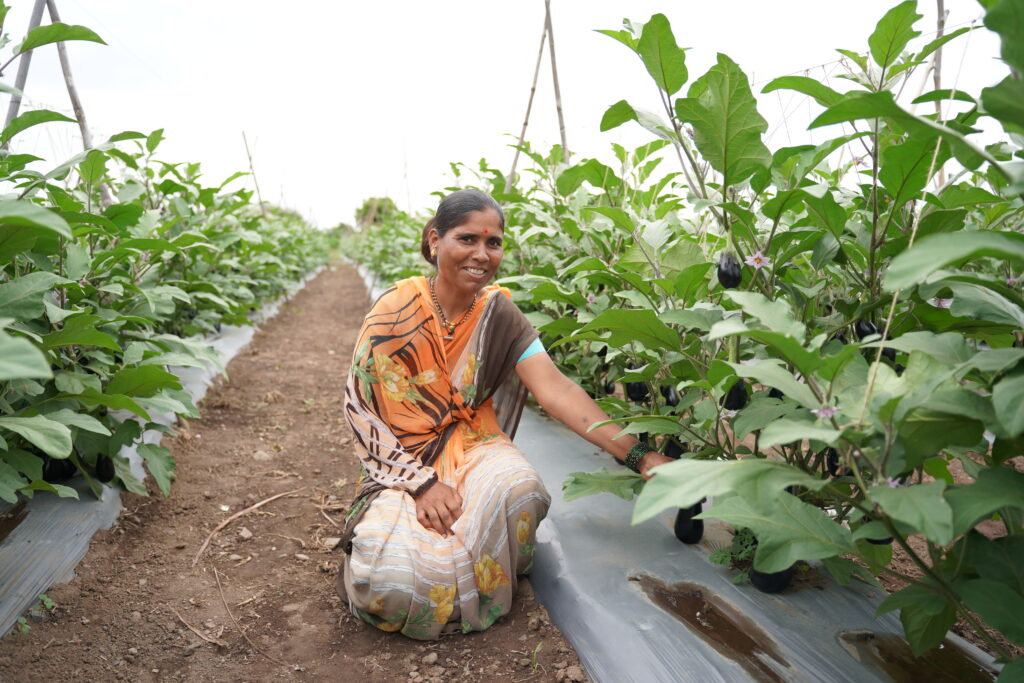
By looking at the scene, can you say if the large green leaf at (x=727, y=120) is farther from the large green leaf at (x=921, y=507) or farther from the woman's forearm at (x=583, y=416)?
the woman's forearm at (x=583, y=416)

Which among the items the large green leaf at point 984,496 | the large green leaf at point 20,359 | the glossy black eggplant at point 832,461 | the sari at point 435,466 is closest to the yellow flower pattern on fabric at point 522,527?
the sari at point 435,466

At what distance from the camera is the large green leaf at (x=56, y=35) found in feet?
4.41

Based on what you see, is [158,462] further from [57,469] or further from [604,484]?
[604,484]

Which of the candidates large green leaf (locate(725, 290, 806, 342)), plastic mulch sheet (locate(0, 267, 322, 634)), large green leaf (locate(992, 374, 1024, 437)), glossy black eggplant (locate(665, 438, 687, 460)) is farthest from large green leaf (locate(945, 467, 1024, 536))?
plastic mulch sheet (locate(0, 267, 322, 634))

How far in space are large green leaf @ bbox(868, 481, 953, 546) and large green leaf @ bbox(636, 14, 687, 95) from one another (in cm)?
74

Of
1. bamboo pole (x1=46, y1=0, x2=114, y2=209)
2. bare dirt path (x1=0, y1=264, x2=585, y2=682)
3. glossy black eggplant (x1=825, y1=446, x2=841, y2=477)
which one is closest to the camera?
glossy black eggplant (x1=825, y1=446, x2=841, y2=477)

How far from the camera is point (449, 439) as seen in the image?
2039mm

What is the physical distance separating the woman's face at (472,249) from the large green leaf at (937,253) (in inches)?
51.4

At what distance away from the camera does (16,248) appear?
1.37 meters

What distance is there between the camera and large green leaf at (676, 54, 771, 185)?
1113mm

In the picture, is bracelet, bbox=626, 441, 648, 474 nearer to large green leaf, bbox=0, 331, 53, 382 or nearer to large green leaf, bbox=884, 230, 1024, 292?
large green leaf, bbox=884, 230, 1024, 292

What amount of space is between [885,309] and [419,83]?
13496 millimetres

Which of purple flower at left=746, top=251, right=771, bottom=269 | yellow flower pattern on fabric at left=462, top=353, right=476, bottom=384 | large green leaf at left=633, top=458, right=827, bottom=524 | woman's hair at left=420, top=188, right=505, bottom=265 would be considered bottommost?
yellow flower pattern on fabric at left=462, top=353, right=476, bottom=384

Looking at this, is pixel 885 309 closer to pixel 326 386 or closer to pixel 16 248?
pixel 16 248
